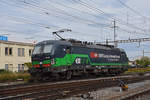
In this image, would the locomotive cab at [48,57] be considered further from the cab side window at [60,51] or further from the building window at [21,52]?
the building window at [21,52]

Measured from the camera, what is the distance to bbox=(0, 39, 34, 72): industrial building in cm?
3500

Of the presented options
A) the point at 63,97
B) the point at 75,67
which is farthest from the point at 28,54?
the point at 63,97

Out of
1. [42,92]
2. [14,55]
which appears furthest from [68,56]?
[14,55]

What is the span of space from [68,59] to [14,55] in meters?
21.1

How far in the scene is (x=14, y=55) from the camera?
37.1 meters

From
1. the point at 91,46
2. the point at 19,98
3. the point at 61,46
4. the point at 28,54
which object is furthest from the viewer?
the point at 28,54

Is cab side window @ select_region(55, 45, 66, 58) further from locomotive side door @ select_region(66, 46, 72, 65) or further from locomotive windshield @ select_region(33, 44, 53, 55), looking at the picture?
locomotive windshield @ select_region(33, 44, 53, 55)

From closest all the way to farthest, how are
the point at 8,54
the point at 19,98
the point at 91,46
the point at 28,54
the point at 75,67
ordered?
1. the point at 19,98
2. the point at 75,67
3. the point at 91,46
4. the point at 8,54
5. the point at 28,54

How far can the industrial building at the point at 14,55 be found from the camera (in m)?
35.0

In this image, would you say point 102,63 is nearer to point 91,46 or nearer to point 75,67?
point 91,46

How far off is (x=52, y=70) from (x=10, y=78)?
5.63 metres

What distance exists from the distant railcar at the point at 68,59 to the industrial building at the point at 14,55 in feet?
54.0

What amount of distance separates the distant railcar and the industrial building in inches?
648

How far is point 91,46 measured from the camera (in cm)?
2261
